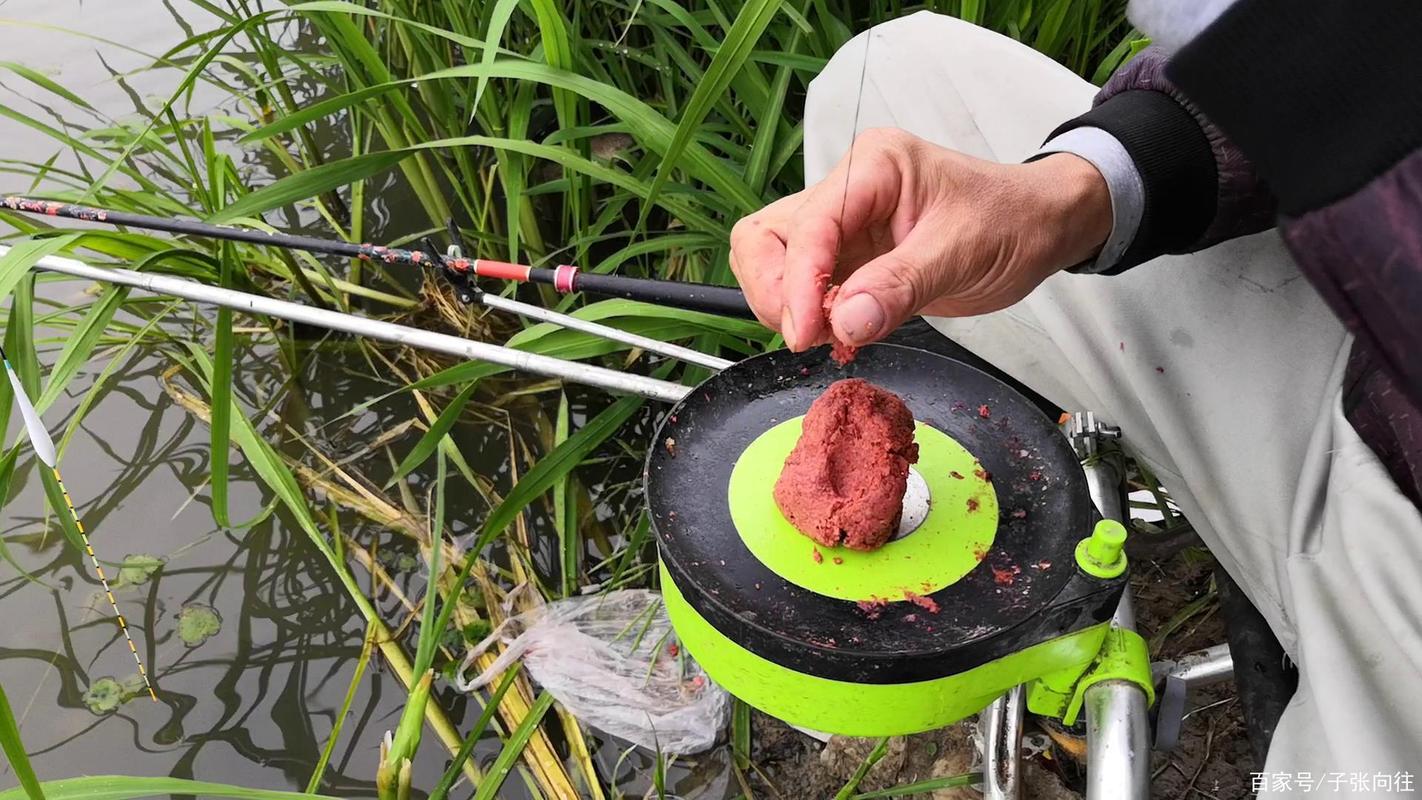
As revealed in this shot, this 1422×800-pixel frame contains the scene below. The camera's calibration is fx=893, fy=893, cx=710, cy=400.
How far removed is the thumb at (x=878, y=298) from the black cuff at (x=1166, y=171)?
40 cm

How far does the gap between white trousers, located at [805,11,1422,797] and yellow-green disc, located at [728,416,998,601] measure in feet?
0.94

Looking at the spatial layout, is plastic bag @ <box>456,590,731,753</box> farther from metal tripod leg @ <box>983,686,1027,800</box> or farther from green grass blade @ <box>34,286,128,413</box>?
green grass blade @ <box>34,286,128,413</box>

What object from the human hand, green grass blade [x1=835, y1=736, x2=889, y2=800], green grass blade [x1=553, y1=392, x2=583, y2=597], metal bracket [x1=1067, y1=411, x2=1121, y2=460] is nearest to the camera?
the human hand

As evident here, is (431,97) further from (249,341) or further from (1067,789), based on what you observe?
(1067,789)

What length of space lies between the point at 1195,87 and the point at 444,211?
2181 mm

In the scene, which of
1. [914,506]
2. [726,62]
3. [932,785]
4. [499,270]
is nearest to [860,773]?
[932,785]

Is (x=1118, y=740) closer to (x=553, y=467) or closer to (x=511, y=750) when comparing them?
(x=511, y=750)

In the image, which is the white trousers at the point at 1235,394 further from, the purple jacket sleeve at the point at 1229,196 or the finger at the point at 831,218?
the finger at the point at 831,218

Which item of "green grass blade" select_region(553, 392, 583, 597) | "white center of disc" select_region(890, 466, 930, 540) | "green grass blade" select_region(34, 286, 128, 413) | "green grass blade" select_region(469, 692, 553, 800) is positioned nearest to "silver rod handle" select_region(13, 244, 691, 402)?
"green grass blade" select_region(34, 286, 128, 413)

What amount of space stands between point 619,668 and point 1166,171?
1.28 metres

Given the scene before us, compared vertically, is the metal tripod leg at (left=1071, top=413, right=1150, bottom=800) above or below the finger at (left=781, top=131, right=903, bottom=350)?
below

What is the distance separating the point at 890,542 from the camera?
4.13ft

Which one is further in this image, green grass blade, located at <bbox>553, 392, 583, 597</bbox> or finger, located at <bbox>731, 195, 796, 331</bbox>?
green grass blade, located at <bbox>553, 392, 583, 597</bbox>

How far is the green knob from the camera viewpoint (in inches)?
41.4
